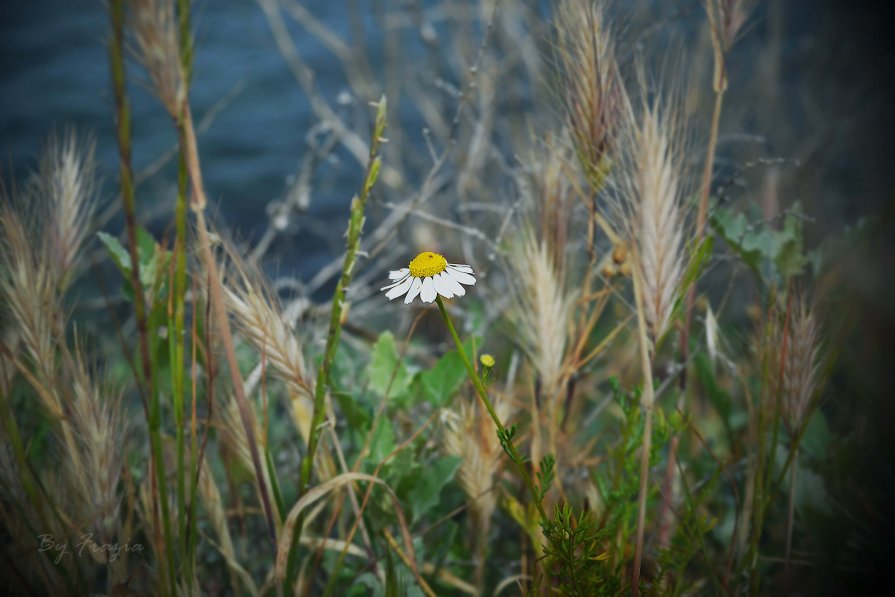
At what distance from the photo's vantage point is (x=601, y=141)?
100 centimetres

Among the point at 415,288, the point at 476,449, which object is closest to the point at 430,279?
the point at 415,288

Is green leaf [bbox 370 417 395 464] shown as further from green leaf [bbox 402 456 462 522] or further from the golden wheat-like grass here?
the golden wheat-like grass

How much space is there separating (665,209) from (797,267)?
1.26ft

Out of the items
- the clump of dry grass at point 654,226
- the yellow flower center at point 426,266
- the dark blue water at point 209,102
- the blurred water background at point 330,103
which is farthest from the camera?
the dark blue water at point 209,102

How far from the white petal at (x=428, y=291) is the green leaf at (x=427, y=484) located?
42 cm

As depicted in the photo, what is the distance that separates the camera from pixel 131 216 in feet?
2.30

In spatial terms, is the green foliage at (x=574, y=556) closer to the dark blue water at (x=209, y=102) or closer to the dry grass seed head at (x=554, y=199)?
the dry grass seed head at (x=554, y=199)

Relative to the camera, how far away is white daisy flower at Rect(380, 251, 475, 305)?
70cm

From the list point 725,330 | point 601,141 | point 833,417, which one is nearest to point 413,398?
point 601,141

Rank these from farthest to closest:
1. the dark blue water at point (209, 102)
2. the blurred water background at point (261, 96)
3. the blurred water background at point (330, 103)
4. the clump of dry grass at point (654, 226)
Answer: the dark blue water at point (209, 102)
the blurred water background at point (261, 96)
the blurred water background at point (330, 103)
the clump of dry grass at point (654, 226)

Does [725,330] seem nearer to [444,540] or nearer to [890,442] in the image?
[890,442]

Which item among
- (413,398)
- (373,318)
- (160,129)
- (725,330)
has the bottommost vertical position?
(413,398)

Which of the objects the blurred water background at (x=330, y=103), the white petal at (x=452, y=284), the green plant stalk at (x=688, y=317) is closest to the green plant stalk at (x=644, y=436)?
the green plant stalk at (x=688, y=317)

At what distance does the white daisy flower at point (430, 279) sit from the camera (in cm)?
70
